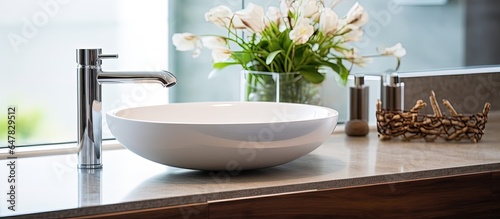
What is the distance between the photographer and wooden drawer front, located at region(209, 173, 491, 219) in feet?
5.41

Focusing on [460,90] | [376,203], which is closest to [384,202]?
[376,203]

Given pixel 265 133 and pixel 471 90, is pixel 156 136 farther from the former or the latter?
pixel 471 90

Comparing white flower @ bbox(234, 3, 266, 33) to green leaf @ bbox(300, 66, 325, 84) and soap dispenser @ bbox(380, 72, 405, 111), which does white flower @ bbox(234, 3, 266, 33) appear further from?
soap dispenser @ bbox(380, 72, 405, 111)

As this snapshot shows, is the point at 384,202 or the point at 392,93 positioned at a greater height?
the point at 392,93

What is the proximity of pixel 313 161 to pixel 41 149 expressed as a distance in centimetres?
69

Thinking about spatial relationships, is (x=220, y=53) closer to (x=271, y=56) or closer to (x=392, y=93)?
(x=271, y=56)

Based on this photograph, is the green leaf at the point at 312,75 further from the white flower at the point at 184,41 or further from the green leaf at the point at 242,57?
the white flower at the point at 184,41

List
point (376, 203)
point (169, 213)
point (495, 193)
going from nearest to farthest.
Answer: point (169, 213), point (376, 203), point (495, 193)

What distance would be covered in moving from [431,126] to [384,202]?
1.87 feet

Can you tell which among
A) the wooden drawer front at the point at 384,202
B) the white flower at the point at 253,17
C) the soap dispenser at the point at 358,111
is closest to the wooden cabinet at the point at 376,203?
the wooden drawer front at the point at 384,202

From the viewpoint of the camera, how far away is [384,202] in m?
1.80

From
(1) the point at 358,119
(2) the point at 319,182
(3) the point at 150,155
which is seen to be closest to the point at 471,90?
(1) the point at 358,119

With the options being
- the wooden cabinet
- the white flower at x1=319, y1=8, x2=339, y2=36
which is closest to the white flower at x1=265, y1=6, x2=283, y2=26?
the white flower at x1=319, y1=8, x2=339, y2=36

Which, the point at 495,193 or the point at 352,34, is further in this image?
the point at 352,34
